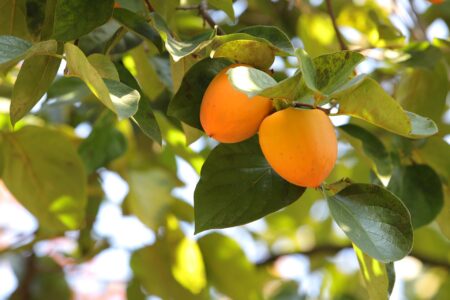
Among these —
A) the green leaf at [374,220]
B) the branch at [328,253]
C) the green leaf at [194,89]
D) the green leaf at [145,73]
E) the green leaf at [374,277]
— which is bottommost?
the branch at [328,253]

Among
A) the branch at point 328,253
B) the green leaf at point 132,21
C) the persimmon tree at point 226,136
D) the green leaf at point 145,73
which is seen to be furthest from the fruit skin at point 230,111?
the branch at point 328,253

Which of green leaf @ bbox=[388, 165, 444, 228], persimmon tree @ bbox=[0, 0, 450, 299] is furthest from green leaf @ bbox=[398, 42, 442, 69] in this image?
green leaf @ bbox=[388, 165, 444, 228]

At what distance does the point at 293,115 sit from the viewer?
1.94 feet

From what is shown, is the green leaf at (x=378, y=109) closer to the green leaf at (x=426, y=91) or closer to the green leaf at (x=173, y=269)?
the green leaf at (x=426, y=91)

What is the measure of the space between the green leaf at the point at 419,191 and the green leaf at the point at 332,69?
300 mm

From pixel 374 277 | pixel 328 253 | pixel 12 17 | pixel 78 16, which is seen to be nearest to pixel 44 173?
pixel 12 17

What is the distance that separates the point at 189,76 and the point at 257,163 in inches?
4.2

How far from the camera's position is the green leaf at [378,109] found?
0.58m

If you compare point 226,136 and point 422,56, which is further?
point 422,56

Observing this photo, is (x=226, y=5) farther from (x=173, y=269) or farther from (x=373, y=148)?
(x=173, y=269)

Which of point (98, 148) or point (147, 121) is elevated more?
point (147, 121)

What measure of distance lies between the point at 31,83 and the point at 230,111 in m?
0.18

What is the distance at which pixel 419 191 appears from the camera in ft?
2.92

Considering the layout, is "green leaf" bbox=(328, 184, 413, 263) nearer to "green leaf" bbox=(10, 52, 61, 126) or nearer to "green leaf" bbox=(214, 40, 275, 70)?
"green leaf" bbox=(214, 40, 275, 70)
